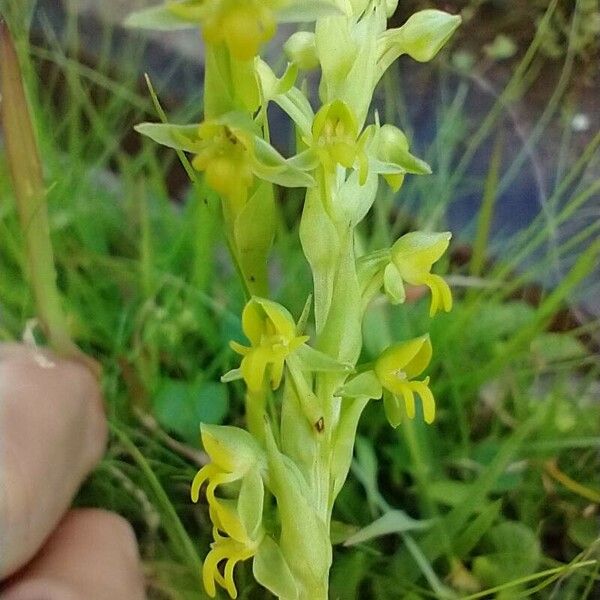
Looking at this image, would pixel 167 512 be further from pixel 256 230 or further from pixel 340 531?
pixel 256 230

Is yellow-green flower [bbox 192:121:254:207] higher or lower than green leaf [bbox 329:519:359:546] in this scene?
higher

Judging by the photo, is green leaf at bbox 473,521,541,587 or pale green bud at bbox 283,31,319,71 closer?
pale green bud at bbox 283,31,319,71

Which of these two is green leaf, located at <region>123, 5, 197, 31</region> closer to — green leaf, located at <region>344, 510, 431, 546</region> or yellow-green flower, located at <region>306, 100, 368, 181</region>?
yellow-green flower, located at <region>306, 100, 368, 181</region>

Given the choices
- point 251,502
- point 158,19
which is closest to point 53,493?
point 251,502

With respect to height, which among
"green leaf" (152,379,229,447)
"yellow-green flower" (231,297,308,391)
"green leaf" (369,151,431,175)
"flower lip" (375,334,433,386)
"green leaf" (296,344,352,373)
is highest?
"green leaf" (369,151,431,175)

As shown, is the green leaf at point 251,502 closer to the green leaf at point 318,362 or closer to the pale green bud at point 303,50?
the green leaf at point 318,362

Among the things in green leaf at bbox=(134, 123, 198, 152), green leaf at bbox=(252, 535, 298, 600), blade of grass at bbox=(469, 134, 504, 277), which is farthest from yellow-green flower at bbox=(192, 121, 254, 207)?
blade of grass at bbox=(469, 134, 504, 277)
